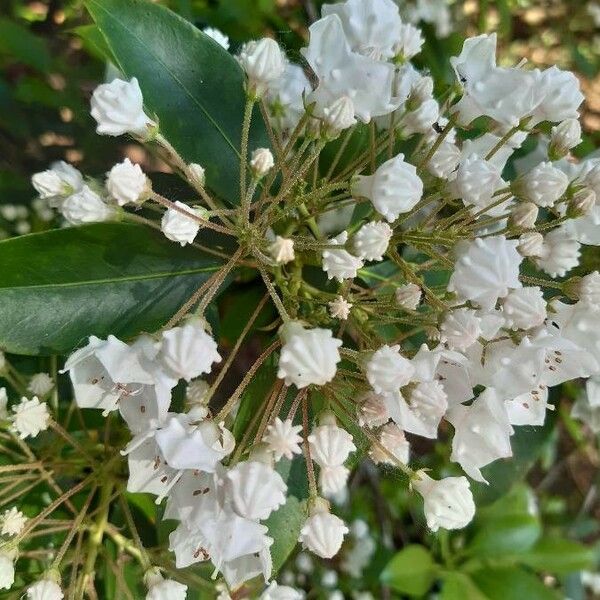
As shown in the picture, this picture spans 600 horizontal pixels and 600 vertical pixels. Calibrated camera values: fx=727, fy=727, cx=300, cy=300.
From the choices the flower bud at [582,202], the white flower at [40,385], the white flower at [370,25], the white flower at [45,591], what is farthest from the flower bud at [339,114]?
the white flower at [45,591]

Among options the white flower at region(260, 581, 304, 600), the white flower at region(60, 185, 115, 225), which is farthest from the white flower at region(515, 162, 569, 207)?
the white flower at region(260, 581, 304, 600)

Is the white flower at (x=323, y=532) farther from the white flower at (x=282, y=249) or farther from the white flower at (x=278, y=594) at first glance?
the white flower at (x=282, y=249)

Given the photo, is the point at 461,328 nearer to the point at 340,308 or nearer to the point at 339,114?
the point at 340,308

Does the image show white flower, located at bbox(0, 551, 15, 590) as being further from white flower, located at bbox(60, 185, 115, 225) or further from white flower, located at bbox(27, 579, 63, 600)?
white flower, located at bbox(60, 185, 115, 225)

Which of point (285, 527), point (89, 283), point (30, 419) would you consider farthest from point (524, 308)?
point (30, 419)

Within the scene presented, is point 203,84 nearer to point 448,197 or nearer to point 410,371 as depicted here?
point 448,197

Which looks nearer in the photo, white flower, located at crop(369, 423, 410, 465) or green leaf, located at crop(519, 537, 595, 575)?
white flower, located at crop(369, 423, 410, 465)

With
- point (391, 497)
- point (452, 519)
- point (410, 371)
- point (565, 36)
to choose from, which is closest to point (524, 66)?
point (410, 371)

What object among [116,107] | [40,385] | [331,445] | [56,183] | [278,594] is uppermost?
[116,107]
